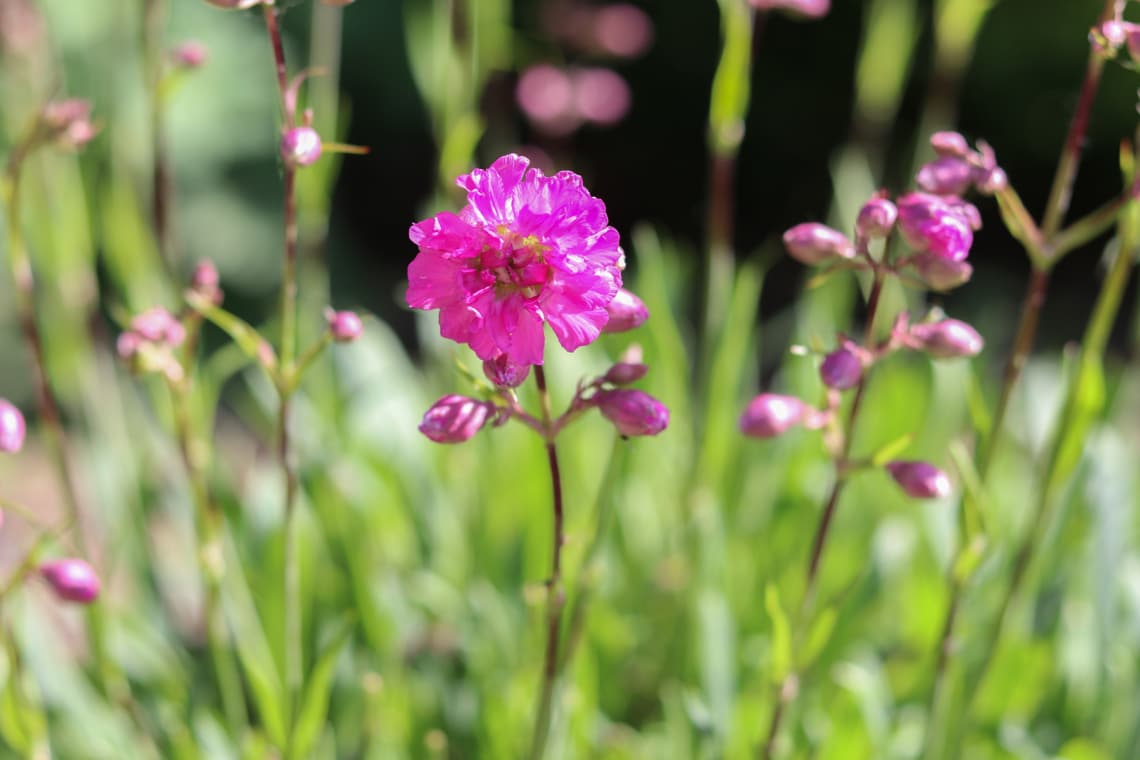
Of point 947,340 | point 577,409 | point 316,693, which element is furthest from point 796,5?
point 316,693

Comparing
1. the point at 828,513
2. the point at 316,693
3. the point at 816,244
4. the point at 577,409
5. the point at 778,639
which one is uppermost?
the point at 816,244

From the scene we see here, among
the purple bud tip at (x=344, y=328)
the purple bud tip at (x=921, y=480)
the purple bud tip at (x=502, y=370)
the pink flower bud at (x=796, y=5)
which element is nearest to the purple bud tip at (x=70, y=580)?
the purple bud tip at (x=344, y=328)

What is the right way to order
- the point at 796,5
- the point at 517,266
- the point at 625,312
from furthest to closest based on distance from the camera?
1. the point at 796,5
2. the point at 625,312
3. the point at 517,266

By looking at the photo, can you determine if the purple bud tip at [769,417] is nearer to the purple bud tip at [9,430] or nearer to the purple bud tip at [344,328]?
the purple bud tip at [344,328]

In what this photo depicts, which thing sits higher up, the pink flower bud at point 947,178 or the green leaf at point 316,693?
the pink flower bud at point 947,178

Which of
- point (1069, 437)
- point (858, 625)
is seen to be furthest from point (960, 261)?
point (858, 625)

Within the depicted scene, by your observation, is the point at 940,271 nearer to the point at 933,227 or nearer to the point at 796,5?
the point at 933,227
